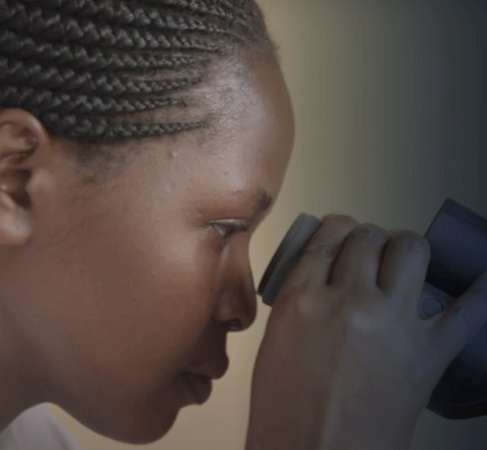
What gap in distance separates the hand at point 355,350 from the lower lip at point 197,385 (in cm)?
10

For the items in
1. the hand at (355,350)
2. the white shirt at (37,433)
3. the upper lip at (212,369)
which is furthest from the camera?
the white shirt at (37,433)

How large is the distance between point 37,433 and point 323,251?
443 millimetres

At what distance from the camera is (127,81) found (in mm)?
534

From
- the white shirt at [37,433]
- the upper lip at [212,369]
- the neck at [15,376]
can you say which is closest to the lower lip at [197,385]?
the upper lip at [212,369]

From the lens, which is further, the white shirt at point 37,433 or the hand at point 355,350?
the white shirt at point 37,433

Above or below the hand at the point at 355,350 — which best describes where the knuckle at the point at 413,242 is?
above

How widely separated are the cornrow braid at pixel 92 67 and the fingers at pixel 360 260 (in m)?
0.15

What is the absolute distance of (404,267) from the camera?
554mm

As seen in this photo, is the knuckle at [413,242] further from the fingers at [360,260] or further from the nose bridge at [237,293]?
the nose bridge at [237,293]

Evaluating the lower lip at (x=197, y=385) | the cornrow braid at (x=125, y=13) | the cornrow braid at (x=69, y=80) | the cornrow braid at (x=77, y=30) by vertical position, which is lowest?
the lower lip at (x=197, y=385)

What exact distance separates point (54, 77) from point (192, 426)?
2.08ft

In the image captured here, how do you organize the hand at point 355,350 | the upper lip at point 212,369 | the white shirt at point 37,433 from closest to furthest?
1. the hand at point 355,350
2. the upper lip at point 212,369
3. the white shirt at point 37,433

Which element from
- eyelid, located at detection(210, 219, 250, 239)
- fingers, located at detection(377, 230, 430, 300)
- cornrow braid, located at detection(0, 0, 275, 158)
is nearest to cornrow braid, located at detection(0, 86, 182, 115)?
cornrow braid, located at detection(0, 0, 275, 158)

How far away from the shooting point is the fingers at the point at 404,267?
551mm
